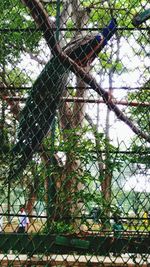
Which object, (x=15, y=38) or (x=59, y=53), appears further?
(x=15, y=38)

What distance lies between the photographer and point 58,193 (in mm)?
1470

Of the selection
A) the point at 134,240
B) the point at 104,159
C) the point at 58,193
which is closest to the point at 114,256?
the point at 134,240

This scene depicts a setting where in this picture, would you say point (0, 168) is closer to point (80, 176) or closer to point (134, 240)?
point (80, 176)

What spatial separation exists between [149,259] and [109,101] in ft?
2.21

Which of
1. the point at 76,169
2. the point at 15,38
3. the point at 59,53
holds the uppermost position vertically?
the point at 15,38

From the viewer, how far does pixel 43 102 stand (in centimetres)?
187

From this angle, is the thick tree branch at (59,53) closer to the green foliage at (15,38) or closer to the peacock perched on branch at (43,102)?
the peacock perched on branch at (43,102)

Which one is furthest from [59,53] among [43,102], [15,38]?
[15,38]

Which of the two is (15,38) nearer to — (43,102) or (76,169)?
(43,102)

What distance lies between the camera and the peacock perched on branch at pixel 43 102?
5.80ft

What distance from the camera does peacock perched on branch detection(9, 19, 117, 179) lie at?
1768mm

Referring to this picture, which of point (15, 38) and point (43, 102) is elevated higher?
point (15, 38)

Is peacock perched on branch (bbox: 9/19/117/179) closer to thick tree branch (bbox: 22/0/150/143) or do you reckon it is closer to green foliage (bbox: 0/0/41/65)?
thick tree branch (bbox: 22/0/150/143)

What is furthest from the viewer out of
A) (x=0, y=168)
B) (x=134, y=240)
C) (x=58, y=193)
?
(x=0, y=168)
